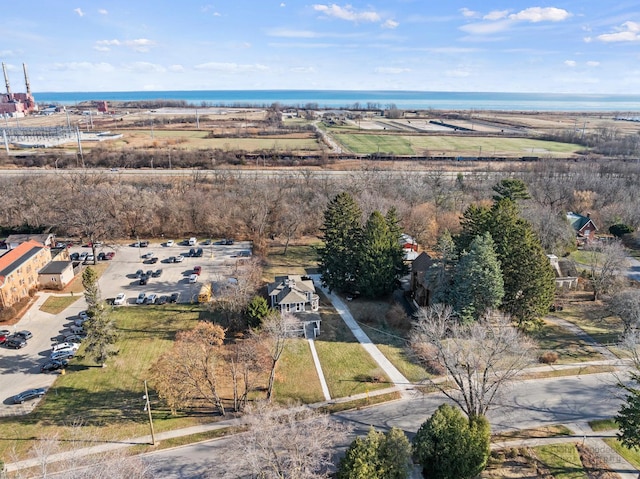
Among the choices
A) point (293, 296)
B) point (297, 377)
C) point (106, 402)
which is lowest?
point (106, 402)

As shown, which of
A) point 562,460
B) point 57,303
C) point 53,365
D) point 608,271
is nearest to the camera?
point 562,460

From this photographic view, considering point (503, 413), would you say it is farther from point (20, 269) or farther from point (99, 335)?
point (20, 269)

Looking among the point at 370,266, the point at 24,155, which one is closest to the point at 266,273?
the point at 370,266

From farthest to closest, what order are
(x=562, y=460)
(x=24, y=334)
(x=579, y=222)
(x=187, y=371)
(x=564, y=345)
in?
(x=579, y=222)
(x=24, y=334)
(x=564, y=345)
(x=187, y=371)
(x=562, y=460)

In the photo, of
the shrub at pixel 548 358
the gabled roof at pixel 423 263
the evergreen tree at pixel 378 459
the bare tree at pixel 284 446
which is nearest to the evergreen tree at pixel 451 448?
the evergreen tree at pixel 378 459

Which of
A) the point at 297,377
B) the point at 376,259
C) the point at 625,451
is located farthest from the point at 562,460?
the point at 376,259

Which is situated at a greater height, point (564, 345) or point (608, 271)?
point (608, 271)

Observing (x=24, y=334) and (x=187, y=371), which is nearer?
(x=187, y=371)

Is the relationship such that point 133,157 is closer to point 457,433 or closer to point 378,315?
point 378,315
